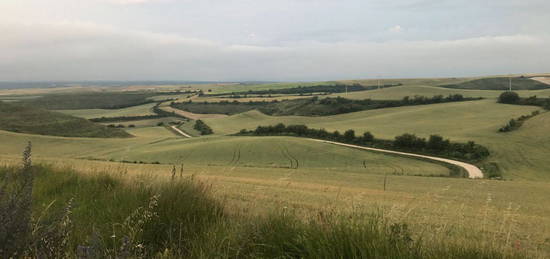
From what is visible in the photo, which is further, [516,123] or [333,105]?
[333,105]

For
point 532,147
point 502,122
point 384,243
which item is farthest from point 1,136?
point 502,122

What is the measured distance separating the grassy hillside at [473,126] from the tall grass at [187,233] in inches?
1884

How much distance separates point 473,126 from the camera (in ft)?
246

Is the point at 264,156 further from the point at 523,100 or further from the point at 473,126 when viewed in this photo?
the point at 523,100

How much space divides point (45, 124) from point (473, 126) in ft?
326

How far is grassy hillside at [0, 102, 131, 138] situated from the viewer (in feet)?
289

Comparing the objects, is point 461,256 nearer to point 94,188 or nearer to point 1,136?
point 94,188

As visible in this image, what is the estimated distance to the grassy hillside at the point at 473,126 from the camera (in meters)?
50.5

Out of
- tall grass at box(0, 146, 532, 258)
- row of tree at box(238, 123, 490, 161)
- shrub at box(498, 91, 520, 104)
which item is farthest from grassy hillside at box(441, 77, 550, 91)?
tall grass at box(0, 146, 532, 258)

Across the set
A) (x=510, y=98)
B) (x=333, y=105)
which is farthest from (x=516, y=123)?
(x=333, y=105)

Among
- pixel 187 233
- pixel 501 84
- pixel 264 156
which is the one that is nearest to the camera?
pixel 187 233

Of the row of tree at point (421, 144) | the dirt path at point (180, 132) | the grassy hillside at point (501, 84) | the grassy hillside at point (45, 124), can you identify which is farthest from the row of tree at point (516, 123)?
the grassy hillside at point (501, 84)

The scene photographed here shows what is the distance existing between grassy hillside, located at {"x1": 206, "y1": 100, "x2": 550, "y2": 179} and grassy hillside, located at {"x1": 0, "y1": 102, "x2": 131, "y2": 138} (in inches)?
1215

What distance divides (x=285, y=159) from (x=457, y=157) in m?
25.5
